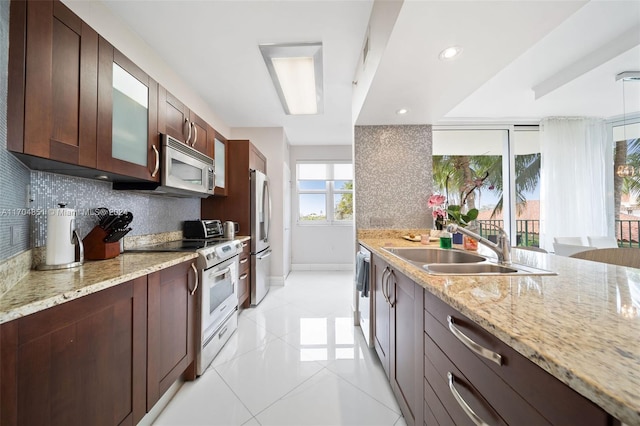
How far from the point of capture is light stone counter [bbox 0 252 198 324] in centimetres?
73

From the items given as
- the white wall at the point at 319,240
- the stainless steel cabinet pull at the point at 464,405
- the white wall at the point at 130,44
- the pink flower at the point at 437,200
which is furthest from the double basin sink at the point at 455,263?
the white wall at the point at 319,240

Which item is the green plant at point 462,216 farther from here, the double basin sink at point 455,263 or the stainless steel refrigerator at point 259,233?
the stainless steel refrigerator at point 259,233

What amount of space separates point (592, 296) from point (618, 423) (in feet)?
1.78

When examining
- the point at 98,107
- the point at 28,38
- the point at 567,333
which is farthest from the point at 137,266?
the point at 567,333

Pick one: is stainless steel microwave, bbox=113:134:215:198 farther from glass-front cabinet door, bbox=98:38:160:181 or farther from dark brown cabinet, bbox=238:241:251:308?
dark brown cabinet, bbox=238:241:251:308

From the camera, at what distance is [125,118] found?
1464 millimetres

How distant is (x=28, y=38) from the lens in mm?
960

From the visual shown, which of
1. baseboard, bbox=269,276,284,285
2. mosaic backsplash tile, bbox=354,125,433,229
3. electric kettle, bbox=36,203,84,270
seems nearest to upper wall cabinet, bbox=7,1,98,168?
electric kettle, bbox=36,203,84,270

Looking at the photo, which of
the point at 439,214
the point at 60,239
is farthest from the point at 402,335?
the point at 60,239

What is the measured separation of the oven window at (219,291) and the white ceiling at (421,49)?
1.96 metres

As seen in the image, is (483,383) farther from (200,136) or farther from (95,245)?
(200,136)

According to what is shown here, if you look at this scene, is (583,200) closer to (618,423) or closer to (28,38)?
(618,423)

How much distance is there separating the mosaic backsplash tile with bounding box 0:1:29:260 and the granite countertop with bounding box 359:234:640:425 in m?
1.68

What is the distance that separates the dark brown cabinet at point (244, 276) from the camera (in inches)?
107
